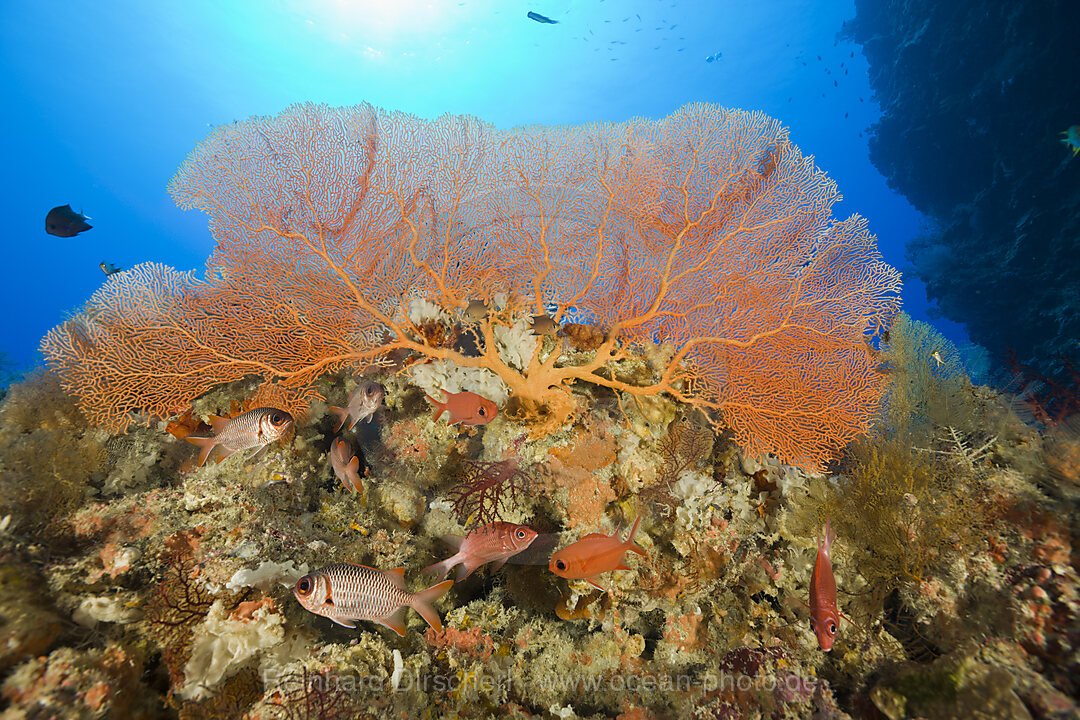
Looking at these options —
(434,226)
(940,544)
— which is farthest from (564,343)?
(940,544)

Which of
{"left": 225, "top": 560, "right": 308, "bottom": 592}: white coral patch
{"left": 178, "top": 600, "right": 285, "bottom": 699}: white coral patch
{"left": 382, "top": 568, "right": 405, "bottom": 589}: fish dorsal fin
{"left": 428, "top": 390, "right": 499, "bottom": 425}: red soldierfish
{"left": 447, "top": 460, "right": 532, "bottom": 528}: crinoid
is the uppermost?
{"left": 428, "top": 390, "right": 499, "bottom": 425}: red soldierfish

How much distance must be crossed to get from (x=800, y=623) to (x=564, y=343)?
10.4 ft

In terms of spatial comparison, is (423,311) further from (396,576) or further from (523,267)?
(396,576)

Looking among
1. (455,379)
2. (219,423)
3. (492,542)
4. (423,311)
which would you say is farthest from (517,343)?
(219,423)

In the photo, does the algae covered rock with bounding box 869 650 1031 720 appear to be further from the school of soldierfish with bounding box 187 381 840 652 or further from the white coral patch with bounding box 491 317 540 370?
the white coral patch with bounding box 491 317 540 370

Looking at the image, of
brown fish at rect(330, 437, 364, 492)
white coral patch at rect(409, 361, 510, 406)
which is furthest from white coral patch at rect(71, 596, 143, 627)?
white coral patch at rect(409, 361, 510, 406)

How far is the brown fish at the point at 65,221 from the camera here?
529 cm

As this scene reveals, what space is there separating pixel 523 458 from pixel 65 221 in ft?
22.7

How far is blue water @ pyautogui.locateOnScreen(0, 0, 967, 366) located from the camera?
4597cm

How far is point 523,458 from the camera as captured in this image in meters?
3.94

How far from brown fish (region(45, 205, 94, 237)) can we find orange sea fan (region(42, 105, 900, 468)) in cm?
278

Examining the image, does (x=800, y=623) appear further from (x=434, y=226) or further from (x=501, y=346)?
(x=434, y=226)

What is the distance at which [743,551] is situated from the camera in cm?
368

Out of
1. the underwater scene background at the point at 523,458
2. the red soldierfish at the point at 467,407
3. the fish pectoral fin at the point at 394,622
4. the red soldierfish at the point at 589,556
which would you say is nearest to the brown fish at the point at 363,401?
the underwater scene background at the point at 523,458
